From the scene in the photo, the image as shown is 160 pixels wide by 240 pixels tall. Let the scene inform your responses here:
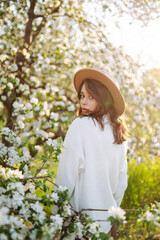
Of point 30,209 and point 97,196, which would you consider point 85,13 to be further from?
point 30,209

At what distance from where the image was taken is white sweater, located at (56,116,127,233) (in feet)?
6.37

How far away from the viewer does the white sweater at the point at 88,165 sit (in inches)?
76.5

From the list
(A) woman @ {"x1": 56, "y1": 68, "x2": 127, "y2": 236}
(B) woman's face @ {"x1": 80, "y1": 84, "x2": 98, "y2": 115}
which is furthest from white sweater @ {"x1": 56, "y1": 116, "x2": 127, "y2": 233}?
(B) woman's face @ {"x1": 80, "y1": 84, "x2": 98, "y2": 115}

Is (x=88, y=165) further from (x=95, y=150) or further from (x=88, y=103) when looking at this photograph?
(x=88, y=103)

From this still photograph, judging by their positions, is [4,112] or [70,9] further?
[4,112]

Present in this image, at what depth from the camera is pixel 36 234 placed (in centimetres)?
151

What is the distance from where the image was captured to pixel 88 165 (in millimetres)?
1944

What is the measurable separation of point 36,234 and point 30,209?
18cm

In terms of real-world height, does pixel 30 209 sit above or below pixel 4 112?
below

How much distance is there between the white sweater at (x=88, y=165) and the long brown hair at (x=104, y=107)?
2.6 inches

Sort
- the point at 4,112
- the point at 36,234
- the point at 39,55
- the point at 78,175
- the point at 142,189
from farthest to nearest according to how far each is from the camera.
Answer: the point at 142,189 → the point at 4,112 → the point at 39,55 → the point at 78,175 → the point at 36,234

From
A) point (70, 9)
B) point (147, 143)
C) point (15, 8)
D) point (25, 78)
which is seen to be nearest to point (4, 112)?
point (25, 78)

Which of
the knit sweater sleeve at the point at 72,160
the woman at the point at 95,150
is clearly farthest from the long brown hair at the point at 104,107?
the knit sweater sleeve at the point at 72,160

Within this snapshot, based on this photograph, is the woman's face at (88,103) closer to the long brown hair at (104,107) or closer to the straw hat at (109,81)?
the long brown hair at (104,107)
